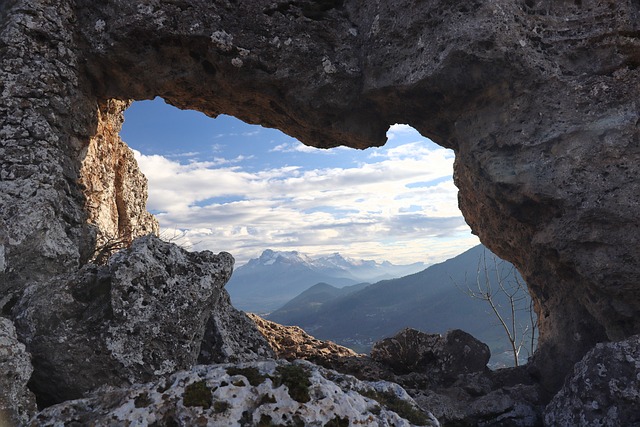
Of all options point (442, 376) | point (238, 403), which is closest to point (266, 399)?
point (238, 403)

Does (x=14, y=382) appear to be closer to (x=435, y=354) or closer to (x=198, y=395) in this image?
(x=198, y=395)

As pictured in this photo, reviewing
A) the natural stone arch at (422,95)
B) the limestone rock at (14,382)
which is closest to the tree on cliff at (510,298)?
Answer: the natural stone arch at (422,95)

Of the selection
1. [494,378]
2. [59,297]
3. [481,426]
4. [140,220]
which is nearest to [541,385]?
[494,378]

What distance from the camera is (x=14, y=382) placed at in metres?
4.51

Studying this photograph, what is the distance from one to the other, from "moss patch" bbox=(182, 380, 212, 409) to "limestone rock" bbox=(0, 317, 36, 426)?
195cm

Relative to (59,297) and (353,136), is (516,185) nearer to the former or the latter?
(353,136)

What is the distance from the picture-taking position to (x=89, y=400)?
12.3 feet

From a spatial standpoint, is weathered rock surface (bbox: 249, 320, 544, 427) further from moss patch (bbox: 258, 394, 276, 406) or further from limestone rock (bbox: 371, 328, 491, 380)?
moss patch (bbox: 258, 394, 276, 406)

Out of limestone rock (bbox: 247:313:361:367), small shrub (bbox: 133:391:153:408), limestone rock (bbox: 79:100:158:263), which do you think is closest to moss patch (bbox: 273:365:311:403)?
small shrub (bbox: 133:391:153:408)

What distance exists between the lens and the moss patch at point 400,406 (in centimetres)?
383

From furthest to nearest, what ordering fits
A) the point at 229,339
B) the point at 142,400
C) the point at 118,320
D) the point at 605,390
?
1. the point at 229,339
2. the point at 605,390
3. the point at 118,320
4. the point at 142,400

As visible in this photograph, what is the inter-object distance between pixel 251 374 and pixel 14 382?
2.65 m

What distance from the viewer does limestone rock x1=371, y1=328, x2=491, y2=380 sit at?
10.1 meters

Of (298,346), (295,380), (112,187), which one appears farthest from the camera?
(298,346)
